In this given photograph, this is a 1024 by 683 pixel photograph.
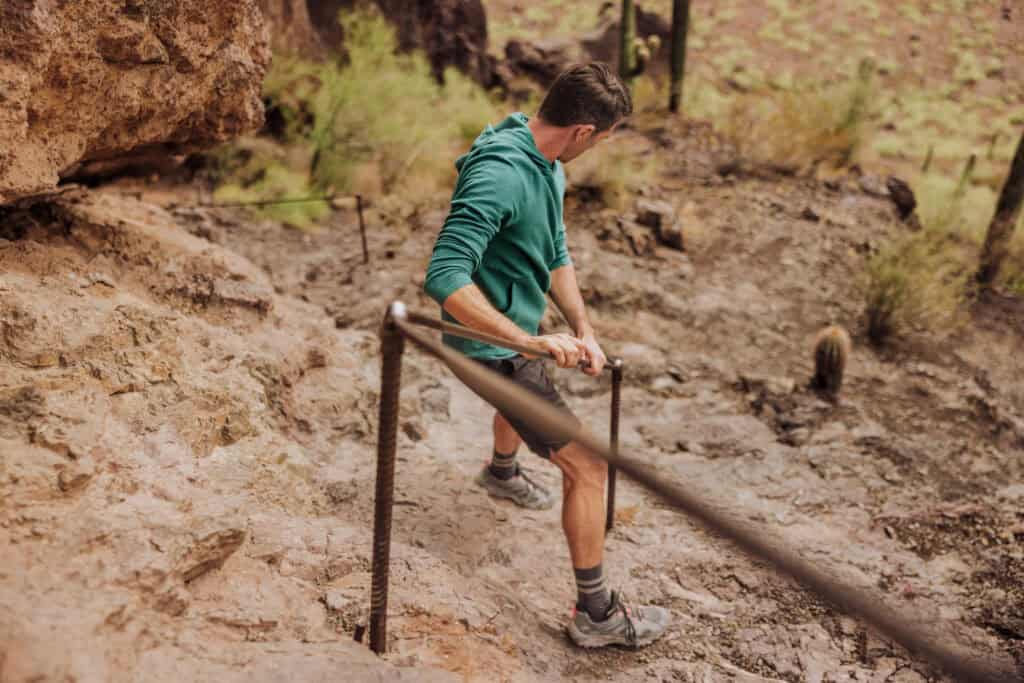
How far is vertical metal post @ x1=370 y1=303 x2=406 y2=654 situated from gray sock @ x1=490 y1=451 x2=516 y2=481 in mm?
1498

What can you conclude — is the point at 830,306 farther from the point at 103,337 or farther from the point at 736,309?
the point at 103,337

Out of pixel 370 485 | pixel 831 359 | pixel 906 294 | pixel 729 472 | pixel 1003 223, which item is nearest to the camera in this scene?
pixel 370 485

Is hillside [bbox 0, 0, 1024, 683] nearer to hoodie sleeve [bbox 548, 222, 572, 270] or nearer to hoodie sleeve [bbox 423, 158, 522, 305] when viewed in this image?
hoodie sleeve [bbox 423, 158, 522, 305]

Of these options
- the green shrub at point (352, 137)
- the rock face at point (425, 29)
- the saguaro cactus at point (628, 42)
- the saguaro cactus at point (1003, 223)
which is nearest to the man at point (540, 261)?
the green shrub at point (352, 137)

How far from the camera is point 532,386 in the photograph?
8.50 ft

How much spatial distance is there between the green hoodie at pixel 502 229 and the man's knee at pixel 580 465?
404 millimetres

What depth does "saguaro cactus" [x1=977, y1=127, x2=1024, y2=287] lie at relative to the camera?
24.7 feet

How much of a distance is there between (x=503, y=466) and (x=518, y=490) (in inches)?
5.2

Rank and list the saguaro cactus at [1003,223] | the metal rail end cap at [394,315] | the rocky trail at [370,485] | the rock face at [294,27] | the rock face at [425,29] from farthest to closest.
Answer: the rock face at [425,29], the rock face at [294,27], the saguaro cactus at [1003,223], the rocky trail at [370,485], the metal rail end cap at [394,315]

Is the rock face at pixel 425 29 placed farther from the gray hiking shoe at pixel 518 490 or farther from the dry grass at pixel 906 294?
the gray hiking shoe at pixel 518 490

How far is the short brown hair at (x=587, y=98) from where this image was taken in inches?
95.2

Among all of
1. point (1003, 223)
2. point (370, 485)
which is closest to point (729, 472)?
point (370, 485)

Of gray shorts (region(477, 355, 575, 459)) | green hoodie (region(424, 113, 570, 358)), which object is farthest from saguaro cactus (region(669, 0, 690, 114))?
gray shorts (region(477, 355, 575, 459))

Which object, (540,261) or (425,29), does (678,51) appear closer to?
(425,29)
